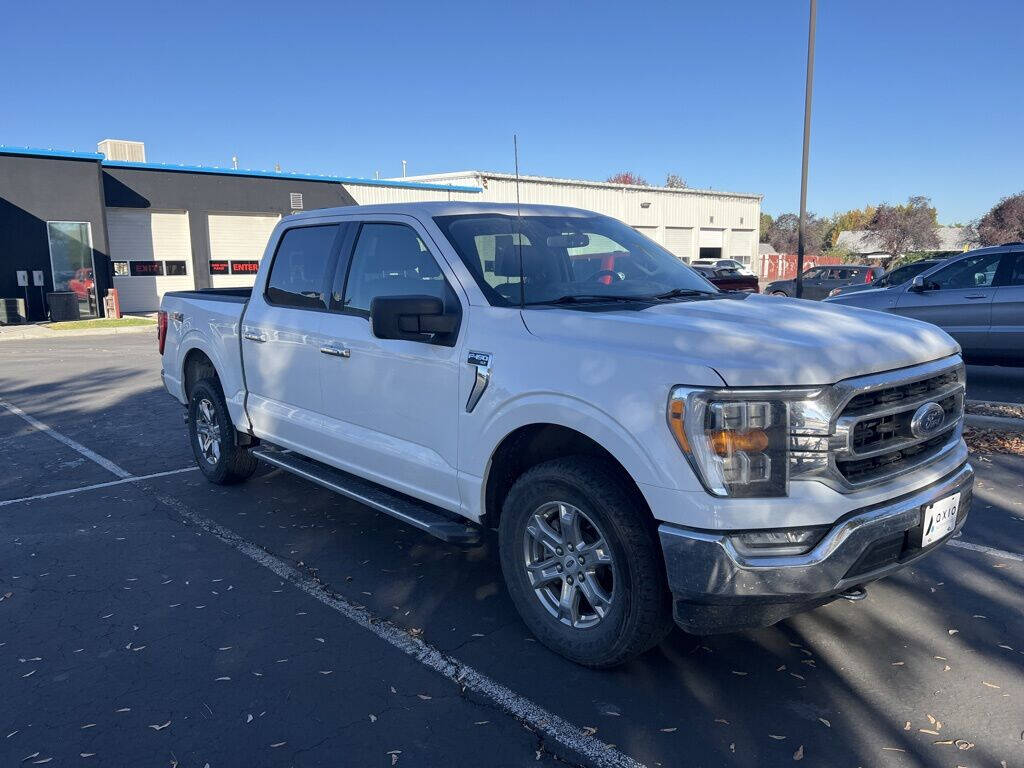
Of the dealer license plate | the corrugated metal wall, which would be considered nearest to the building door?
the corrugated metal wall

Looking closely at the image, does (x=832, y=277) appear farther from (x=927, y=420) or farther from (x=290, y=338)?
(x=927, y=420)

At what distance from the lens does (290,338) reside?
16.2 ft

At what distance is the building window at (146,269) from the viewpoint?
2686 cm

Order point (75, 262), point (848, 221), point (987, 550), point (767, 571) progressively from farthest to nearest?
point (848, 221) → point (75, 262) → point (987, 550) → point (767, 571)

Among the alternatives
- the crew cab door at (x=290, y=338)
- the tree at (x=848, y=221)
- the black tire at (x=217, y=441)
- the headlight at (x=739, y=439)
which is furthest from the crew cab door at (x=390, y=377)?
the tree at (x=848, y=221)

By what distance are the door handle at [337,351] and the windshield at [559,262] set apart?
90 centimetres

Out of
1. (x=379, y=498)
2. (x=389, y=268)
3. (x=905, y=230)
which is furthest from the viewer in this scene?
(x=905, y=230)

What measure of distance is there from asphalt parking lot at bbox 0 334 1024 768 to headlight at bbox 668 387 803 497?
964 mm

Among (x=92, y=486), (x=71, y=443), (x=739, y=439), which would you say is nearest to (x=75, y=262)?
(x=71, y=443)

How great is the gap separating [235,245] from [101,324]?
8.44m

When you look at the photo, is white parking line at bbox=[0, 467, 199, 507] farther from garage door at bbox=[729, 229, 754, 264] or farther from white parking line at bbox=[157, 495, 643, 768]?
garage door at bbox=[729, 229, 754, 264]

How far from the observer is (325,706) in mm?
3135

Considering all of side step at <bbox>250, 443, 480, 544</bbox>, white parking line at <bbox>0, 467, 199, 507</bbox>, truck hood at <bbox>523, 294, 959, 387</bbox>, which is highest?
truck hood at <bbox>523, 294, 959, 387</bbox>

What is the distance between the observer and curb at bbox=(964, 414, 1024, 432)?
7.34m
